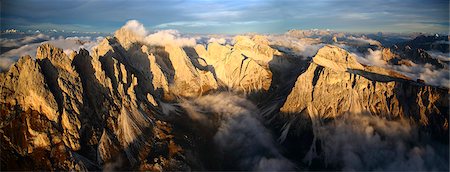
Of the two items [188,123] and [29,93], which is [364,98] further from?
[29,93]

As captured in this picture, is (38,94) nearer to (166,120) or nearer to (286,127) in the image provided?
(166,120)

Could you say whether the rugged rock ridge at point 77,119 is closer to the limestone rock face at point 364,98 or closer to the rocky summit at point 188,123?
the rocky summit at point 188,123

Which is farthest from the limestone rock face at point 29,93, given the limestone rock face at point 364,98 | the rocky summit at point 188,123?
the limestone rock face at point 364,98

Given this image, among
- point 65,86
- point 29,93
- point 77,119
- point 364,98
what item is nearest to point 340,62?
point 364,98

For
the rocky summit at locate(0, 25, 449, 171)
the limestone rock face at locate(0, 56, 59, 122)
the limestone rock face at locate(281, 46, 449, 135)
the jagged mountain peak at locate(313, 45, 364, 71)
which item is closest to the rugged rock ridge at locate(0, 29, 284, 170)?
the limestone rock face at locate(0, 56, 59, 122)

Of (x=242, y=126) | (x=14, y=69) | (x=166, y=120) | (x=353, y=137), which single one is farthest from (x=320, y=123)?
(x=14, y=69)

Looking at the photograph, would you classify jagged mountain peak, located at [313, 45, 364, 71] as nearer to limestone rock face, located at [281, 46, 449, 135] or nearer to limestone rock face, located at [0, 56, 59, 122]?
limestone rock face, located at [281, 46, 449, 135]
